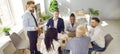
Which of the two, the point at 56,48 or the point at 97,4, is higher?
the point at 97,4

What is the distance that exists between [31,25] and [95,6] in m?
4.09

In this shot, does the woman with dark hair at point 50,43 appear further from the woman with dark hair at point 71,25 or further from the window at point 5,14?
the window at point 5,14

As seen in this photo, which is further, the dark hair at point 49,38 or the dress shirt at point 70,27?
the dress shirt at point 70,27

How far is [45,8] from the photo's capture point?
6.67 metres

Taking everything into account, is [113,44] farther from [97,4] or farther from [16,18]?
[16,18]

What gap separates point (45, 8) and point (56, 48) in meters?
4.16

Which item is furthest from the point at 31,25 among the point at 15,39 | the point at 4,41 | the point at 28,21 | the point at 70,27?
the point at 70,27

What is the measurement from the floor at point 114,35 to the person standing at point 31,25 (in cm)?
206

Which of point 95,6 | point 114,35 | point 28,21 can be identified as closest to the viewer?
point 28,21

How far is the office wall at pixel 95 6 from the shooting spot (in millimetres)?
6648

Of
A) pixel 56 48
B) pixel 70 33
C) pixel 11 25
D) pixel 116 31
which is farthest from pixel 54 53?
pixel 116 31

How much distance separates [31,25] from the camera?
3424mm

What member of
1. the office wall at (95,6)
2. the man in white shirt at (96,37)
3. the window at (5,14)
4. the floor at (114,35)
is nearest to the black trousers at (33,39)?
the window at (5,14)

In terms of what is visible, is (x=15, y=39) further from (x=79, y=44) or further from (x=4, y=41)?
(x=79, y=44)
